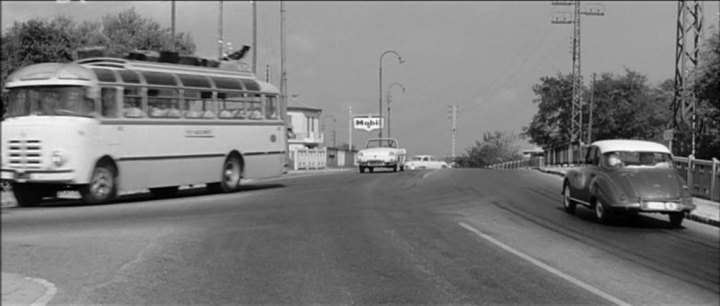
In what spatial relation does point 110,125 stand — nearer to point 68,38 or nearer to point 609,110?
point 68,38

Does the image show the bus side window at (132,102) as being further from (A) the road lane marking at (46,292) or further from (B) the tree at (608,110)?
(B) the tree at (608,110)

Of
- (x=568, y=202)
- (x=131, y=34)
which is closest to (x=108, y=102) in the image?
(x=131, y=34)

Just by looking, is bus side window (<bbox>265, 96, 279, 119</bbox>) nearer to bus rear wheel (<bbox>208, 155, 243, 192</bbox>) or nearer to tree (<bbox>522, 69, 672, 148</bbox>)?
bus rear wheel (<bbox>208, 155, 243, 192</bbox>)

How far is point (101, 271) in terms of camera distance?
27.2 feet

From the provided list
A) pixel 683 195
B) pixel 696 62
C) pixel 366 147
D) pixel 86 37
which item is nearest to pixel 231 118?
pixel 86 37

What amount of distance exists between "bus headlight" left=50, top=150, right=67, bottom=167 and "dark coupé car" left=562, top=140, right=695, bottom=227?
13.8 m

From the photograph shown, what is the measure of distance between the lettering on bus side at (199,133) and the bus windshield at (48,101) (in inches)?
167

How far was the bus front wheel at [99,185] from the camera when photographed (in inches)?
161

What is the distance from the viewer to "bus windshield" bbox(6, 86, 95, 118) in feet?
10.3

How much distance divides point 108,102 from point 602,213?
1376 cm

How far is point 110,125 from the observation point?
458 centimetres

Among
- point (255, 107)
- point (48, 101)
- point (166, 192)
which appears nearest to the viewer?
point (48, 101)

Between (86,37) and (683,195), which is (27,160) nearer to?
(86,37)

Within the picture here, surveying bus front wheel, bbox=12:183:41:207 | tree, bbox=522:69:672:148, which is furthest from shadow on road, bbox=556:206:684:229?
tree, bbox=522:69:672:148
